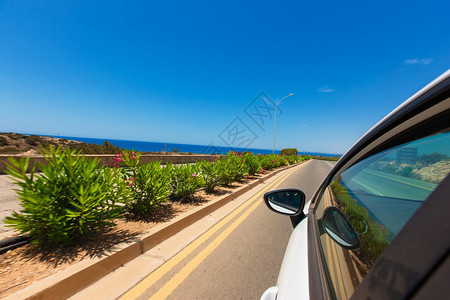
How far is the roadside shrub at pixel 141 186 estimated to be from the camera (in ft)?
12.4

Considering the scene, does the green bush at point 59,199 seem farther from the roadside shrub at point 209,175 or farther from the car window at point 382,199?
the roadside shrub at point 209,175

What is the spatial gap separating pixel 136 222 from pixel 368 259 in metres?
3.77

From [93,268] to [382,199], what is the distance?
2920 millimetres

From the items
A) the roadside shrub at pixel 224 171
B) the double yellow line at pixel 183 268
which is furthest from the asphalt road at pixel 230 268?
the roadside shrub at pixel 224 171

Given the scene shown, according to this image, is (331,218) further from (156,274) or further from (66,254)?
(66,254)

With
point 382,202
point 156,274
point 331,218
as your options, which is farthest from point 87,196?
point 382,202

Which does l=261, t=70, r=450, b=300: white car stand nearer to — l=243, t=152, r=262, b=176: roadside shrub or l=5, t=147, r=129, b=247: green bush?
l=5, t=147, r=129, b=247: green bush

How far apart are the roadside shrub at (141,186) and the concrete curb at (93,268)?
0.57 m

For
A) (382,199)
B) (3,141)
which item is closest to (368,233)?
(382,199)

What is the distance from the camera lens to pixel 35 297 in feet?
5.88

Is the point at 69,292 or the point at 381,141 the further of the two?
the point at 69,292

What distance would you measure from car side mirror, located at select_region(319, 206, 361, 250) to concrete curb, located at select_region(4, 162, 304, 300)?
256cm

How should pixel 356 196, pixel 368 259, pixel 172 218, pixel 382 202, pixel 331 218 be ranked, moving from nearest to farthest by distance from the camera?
pixel 368 259 → pixel 382 202 → pixel 356 196 → pixel 331 218 → pixel 172 218

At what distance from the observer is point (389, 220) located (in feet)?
2.70
